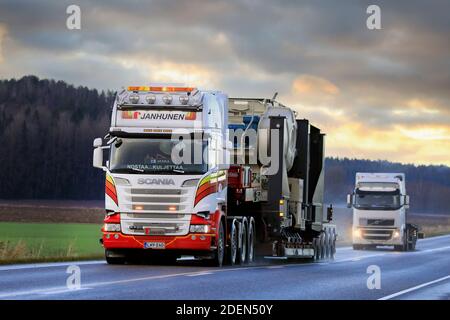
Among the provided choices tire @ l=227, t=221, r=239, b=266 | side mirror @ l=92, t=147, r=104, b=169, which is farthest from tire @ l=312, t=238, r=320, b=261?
side mirror @ l=92, t=147, r=104, b=169

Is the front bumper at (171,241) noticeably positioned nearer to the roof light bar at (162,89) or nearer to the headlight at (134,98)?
the headlight at (134,98)

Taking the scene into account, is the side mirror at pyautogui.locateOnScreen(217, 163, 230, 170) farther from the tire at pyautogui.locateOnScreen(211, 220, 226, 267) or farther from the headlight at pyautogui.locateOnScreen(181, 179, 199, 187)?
the tire at pyautogui.locateOnScreen(211, 220, 226, 267)

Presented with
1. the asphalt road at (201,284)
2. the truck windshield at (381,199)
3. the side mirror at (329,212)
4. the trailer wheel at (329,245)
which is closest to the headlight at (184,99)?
the asphalt road at (201,284)

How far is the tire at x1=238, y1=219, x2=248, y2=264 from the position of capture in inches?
1065

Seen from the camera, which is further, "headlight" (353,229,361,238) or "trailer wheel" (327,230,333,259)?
"headlight" (353,229,361,238)

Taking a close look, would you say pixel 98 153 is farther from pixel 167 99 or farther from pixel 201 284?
pixel 201 284

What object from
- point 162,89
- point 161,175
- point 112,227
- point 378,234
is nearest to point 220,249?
point 161,175

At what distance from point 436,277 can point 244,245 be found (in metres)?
5.16

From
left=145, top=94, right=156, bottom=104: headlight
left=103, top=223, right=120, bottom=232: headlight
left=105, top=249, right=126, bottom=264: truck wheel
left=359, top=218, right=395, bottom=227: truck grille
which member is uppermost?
left=145, top=94, right=156, bottom=104: headlight

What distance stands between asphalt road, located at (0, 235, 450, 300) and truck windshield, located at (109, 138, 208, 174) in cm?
230

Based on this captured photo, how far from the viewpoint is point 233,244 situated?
26.3 metres
